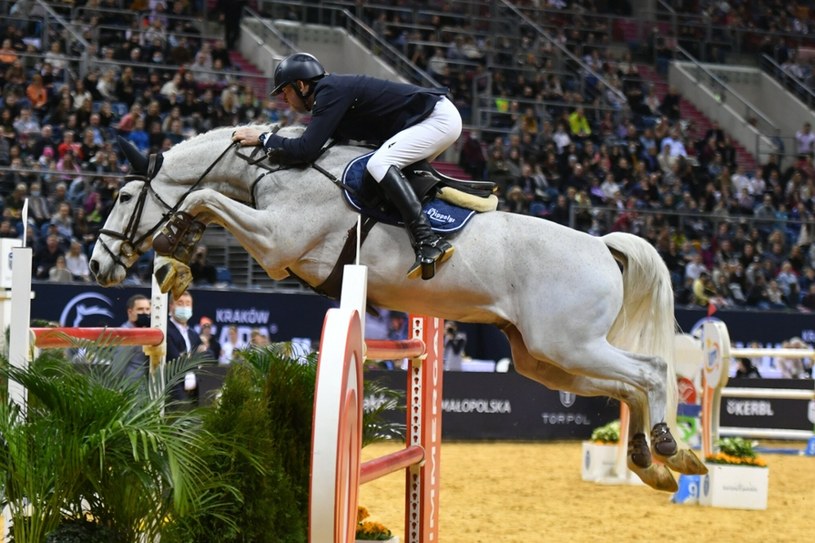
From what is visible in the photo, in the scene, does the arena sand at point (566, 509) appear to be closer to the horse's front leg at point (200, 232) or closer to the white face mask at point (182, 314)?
the white face mask at point (182, 314)

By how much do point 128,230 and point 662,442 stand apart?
9.22 ft

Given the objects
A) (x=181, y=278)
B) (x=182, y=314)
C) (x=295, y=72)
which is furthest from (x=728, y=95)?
(x=181, y=278)

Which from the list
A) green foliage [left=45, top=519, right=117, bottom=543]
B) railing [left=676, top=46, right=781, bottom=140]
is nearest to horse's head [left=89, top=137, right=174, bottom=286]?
green foliage [left=45, top=519, right=117, bottom=543]

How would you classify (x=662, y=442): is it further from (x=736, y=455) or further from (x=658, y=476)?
(x=736, y=455)

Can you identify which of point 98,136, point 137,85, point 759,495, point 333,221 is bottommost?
point 759,495

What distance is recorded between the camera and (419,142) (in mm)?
5551

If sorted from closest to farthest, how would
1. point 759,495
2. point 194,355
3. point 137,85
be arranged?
point 194,355
point 759,495
point 137,85

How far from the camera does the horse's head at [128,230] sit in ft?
18.8

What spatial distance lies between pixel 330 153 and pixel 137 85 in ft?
39.5

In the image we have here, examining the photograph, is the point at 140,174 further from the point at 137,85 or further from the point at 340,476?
the point at 137,85

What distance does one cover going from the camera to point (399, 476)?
11.2 metres

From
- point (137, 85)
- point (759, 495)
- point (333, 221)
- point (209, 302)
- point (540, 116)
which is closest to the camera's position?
point (333, 221)

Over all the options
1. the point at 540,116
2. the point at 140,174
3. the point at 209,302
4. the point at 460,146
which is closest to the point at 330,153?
the point at 140,174

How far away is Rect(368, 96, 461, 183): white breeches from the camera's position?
542cm
